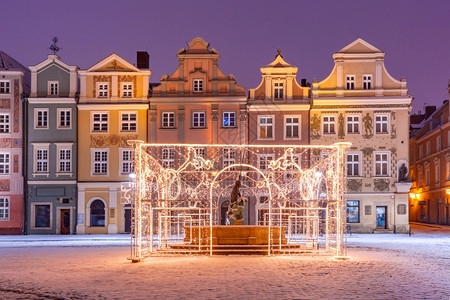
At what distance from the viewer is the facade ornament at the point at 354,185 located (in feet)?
156

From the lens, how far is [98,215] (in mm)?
48000

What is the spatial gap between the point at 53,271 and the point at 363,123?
106 ft

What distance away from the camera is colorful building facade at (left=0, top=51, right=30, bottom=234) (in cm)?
4784

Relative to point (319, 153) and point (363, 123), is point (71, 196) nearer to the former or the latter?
point (319, 153)

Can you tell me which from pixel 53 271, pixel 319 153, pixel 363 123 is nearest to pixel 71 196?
pixel 319 153

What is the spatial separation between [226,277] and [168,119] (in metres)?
30.9

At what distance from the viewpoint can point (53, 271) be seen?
19.9 metres

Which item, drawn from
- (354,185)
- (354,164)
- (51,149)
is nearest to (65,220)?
(51,149)

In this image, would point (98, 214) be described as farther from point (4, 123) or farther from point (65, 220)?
point (4, 123)

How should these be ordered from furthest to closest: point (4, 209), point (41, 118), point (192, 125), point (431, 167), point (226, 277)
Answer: point (431, 167), point (41, 118), point (4, 209), point (192, 125), point (226, 277)

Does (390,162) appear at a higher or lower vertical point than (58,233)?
higher

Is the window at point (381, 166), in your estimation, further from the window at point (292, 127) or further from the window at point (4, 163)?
the window at point (4, 163)

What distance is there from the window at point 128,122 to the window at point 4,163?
885 cm

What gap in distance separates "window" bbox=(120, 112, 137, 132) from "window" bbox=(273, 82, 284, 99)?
1052 centimetres
